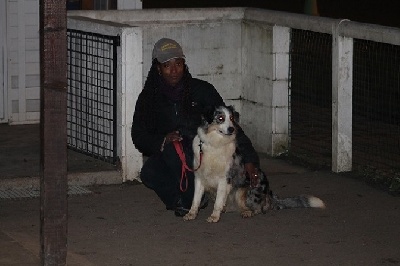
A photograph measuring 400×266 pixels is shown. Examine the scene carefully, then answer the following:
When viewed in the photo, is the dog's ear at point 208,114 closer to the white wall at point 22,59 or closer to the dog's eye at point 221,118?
the dog's eye at point 221,118

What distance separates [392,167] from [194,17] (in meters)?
2.88

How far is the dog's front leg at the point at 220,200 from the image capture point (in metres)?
9.01

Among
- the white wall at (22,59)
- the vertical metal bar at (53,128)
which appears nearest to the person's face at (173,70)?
the vertical metal bar at (53,128)

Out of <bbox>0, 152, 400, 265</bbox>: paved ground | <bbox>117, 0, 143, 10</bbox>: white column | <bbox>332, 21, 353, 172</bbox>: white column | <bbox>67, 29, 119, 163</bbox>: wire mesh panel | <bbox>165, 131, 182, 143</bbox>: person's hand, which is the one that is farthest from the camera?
<bbox>117, 0, 143, 10</bbox>: white column

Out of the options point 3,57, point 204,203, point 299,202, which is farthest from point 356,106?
point 204,203

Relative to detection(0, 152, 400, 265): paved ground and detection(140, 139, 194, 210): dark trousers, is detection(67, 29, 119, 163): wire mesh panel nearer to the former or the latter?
detection(0, 152, 400, 265): paved ground

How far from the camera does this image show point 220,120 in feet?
28.5

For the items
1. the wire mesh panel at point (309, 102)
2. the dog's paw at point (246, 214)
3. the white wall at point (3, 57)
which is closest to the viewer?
the dog's paw at point (246, 214)

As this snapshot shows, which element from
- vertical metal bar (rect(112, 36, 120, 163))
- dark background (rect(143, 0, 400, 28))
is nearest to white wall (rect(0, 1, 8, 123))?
vertical metal bar (rect(112, 36, 120, 163))

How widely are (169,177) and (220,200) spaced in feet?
1.98

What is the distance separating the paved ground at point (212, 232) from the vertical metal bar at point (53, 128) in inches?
20.6

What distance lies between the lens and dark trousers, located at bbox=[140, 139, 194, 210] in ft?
30.6

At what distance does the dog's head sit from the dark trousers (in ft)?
1.60

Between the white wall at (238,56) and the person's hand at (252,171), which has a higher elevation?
the white wall at (238,56)
